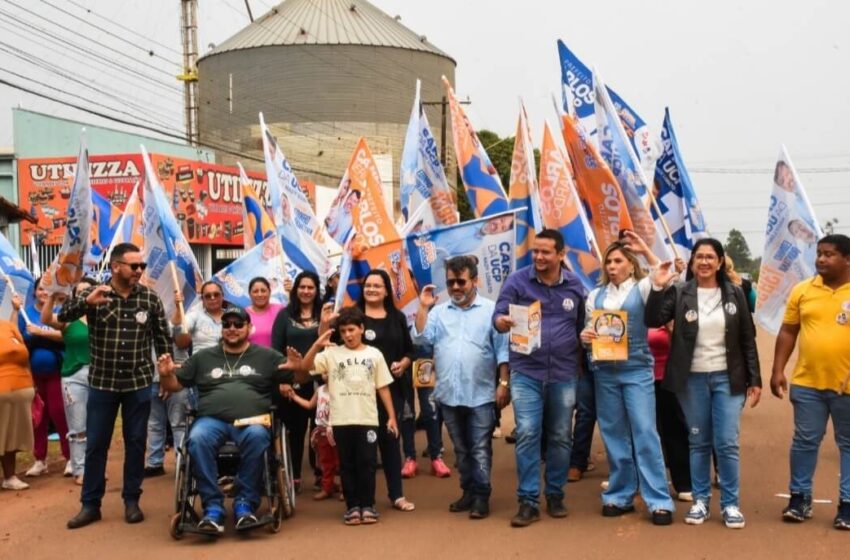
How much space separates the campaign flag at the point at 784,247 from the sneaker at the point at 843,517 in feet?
5.53

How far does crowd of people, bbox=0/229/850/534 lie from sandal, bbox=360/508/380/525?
1cm

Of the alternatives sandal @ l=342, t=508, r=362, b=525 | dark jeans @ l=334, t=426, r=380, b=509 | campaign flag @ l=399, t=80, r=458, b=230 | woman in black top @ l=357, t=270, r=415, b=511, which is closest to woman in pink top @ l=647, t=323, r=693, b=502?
woman in black top @ l=357, t=270, r=415, b=511

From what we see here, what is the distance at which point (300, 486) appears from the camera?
819 cm

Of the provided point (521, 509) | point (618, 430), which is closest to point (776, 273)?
point (618, 430)

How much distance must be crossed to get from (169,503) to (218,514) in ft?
4.29

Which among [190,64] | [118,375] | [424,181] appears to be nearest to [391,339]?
[118,375]

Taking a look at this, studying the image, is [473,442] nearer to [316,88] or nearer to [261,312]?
[261,312]

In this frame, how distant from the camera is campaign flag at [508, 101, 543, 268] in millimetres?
8578

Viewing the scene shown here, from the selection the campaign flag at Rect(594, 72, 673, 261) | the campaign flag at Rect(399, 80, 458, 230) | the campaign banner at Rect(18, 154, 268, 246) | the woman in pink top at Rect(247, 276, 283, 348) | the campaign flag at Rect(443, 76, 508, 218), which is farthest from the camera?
the campaign banner at Rect(18, 154, 268, 246)

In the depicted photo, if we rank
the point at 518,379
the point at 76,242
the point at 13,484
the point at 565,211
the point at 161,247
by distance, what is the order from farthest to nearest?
1. the point at 161,247
2. the point at 13,484
3. the point at 76,242
4. the point at 565,211
5. the point at 518,379

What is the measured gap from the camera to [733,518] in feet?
21.2

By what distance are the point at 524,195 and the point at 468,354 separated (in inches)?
88.9

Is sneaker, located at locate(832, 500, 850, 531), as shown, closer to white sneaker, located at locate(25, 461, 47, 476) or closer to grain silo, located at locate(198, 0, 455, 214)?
white sneaker, located at locate(25, 461, 47, 476)

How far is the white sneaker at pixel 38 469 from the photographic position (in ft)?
29.8
